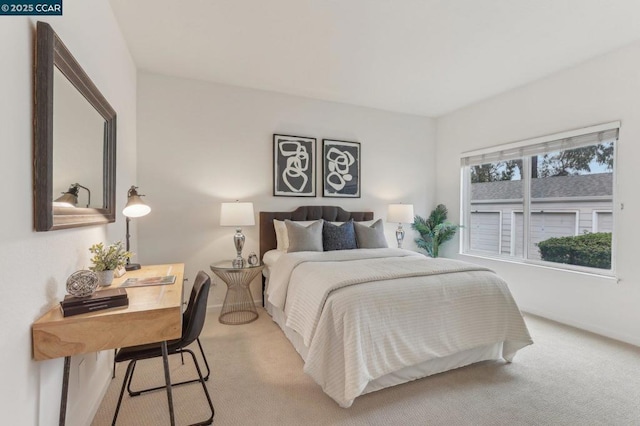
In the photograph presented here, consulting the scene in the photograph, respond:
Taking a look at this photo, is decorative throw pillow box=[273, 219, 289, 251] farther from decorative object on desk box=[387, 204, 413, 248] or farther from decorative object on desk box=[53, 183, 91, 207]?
decorative object on desk box=[53, 183, 91, 207]

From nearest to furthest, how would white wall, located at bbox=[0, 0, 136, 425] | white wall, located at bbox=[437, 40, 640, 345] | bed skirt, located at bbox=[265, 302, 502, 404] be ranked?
white wall, located at bbox=[0, 0, 136, 425] → bed skirt, located at bbox=[265, 302, 502, 404] → white wall, located at bbox=[437, 40, 640, 345]

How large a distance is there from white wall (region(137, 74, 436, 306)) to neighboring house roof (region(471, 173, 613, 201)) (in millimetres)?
1917

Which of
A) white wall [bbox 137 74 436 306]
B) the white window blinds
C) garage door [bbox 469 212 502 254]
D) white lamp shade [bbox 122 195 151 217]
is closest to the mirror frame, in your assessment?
white lamp shade [bbox 122 195 151 217]

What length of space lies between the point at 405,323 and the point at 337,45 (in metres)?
2.47

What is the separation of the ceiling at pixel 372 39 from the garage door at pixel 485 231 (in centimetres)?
170

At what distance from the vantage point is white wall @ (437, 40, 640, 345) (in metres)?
2.84

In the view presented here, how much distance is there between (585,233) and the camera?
10.8ft

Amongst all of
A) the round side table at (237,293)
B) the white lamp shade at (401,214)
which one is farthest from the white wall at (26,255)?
the white lamp shade at (401,214)

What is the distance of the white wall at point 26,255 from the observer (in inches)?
→ 39.9

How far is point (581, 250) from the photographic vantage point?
330 cm

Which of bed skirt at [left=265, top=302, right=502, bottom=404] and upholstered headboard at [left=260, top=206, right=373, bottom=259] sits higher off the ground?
upholstered headboard at [left=260, top=206, right=373, bottom=259]

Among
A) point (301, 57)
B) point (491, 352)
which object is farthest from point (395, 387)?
point (301, 57)

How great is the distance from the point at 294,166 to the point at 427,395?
2933mm

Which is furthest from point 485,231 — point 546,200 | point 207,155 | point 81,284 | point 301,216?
point 81,284
